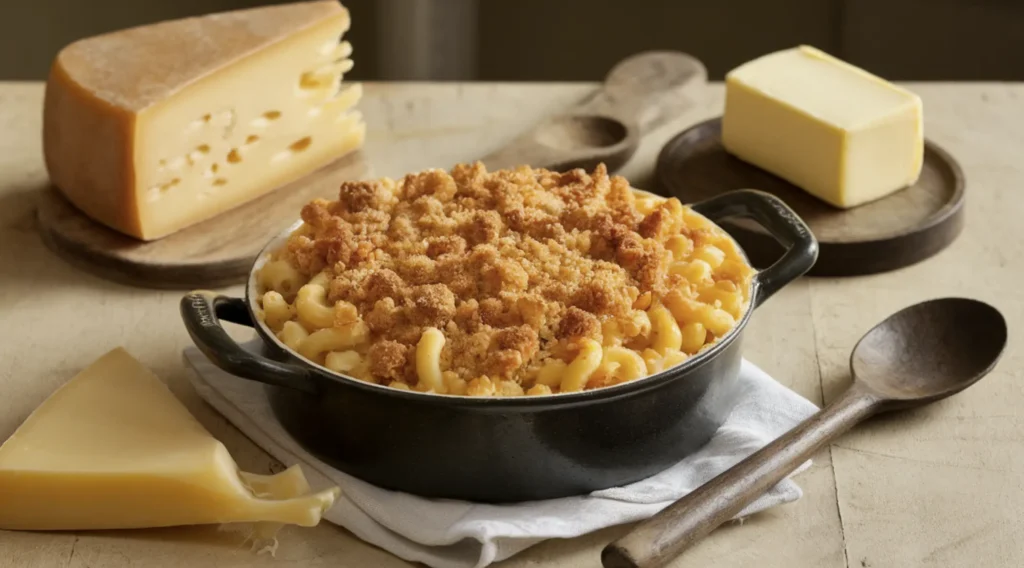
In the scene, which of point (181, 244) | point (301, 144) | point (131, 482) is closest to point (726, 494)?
point (131, 482)

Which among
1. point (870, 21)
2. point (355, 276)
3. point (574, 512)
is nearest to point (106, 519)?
point (355, 276)

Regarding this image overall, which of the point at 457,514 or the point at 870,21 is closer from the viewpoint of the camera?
the point at 457,514

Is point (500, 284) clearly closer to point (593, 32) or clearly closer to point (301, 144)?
point (301, 144)

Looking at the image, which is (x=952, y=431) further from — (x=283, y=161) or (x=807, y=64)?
(x=283, y=161)

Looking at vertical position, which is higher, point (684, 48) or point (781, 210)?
point (781, 210)

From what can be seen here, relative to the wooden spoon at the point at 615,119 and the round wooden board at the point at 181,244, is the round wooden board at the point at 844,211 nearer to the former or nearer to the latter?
the wooden spoon at the point at 615,119

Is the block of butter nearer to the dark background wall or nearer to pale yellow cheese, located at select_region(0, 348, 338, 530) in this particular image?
pale yellow cheese, located at select_region(0, 348, 338, 530)

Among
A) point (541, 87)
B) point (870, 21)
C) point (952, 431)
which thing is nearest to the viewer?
point (952, 431)

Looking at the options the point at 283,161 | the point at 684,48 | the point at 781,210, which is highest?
the point at 781,210
